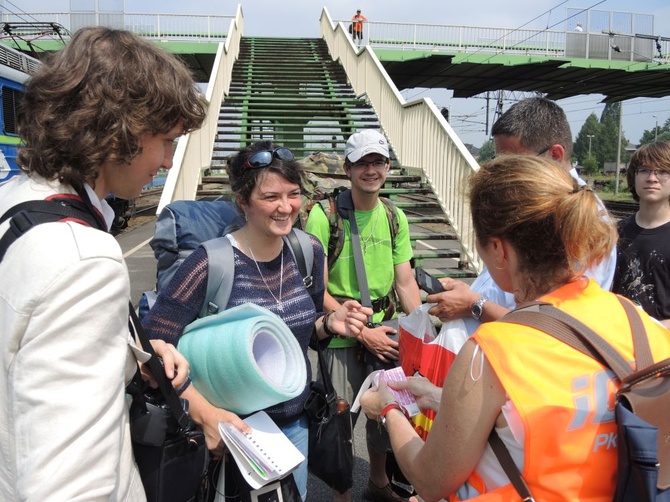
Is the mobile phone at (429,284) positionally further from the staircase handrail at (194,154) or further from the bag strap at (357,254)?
the staircase handrail at (194,154)

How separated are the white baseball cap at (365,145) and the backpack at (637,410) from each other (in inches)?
92.7

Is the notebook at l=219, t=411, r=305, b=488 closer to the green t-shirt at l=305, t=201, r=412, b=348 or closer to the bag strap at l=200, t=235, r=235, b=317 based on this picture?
the bag strap at l=200, t=235, r=235, b=317

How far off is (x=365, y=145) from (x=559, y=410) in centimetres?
258

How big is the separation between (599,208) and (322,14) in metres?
20.1

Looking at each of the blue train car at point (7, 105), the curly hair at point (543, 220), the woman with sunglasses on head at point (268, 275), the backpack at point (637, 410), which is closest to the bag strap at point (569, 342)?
the backpack at point (637, 410)

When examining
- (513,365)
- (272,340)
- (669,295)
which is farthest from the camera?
(669,295)

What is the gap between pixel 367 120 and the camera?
12102mm

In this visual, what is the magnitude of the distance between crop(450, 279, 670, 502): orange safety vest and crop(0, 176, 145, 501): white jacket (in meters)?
0.81

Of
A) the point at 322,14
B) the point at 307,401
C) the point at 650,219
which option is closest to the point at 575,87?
the point at 322,14

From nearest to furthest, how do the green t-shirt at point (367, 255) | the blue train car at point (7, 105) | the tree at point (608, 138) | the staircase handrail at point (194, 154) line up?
the green t-shirt at point (367, 255) < the staircase handrail at point (194, 154) < the blue train car at point (7, 105) < the tree at point (608, 138)

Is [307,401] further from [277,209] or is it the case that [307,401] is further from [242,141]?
[242,141]

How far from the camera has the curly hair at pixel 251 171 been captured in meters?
2.33

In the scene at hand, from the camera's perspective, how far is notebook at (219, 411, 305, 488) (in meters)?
1.69

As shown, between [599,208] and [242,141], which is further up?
[242,141]
